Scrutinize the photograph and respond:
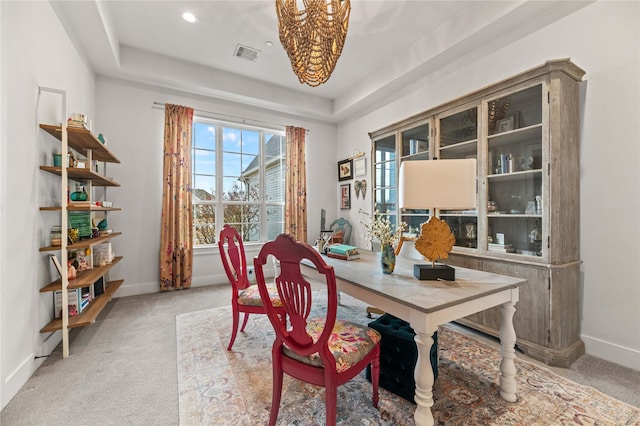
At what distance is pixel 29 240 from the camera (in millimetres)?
1816

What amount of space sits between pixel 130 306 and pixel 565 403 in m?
3.89

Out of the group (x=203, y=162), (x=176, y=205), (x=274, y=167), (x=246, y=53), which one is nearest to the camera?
(x=246, y=53)

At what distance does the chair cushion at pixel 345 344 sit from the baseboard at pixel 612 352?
190 centimetres

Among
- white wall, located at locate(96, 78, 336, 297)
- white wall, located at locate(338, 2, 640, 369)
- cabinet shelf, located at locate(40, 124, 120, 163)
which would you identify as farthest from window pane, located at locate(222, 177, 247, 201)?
white wall, located at locate(338, 2, 640, 369)

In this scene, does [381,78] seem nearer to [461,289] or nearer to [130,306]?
[461,289]

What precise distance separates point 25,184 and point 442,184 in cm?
263

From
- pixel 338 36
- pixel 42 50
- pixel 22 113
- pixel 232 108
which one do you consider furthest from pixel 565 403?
pixel 232 108

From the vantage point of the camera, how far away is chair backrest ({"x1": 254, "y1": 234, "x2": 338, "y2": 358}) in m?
1.08

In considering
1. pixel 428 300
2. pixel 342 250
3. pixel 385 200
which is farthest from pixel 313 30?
pixel 385 200

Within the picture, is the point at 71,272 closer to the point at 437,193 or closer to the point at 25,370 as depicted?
the point at 25,370

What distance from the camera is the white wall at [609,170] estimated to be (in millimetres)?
1905

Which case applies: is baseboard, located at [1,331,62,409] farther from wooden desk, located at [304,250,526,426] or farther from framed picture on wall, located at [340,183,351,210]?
framed picture on wall, located at [340,183,351,210]

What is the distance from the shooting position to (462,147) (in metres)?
2.65

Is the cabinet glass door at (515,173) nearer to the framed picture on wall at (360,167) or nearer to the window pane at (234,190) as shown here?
the framed picture on wall at (360,167)
